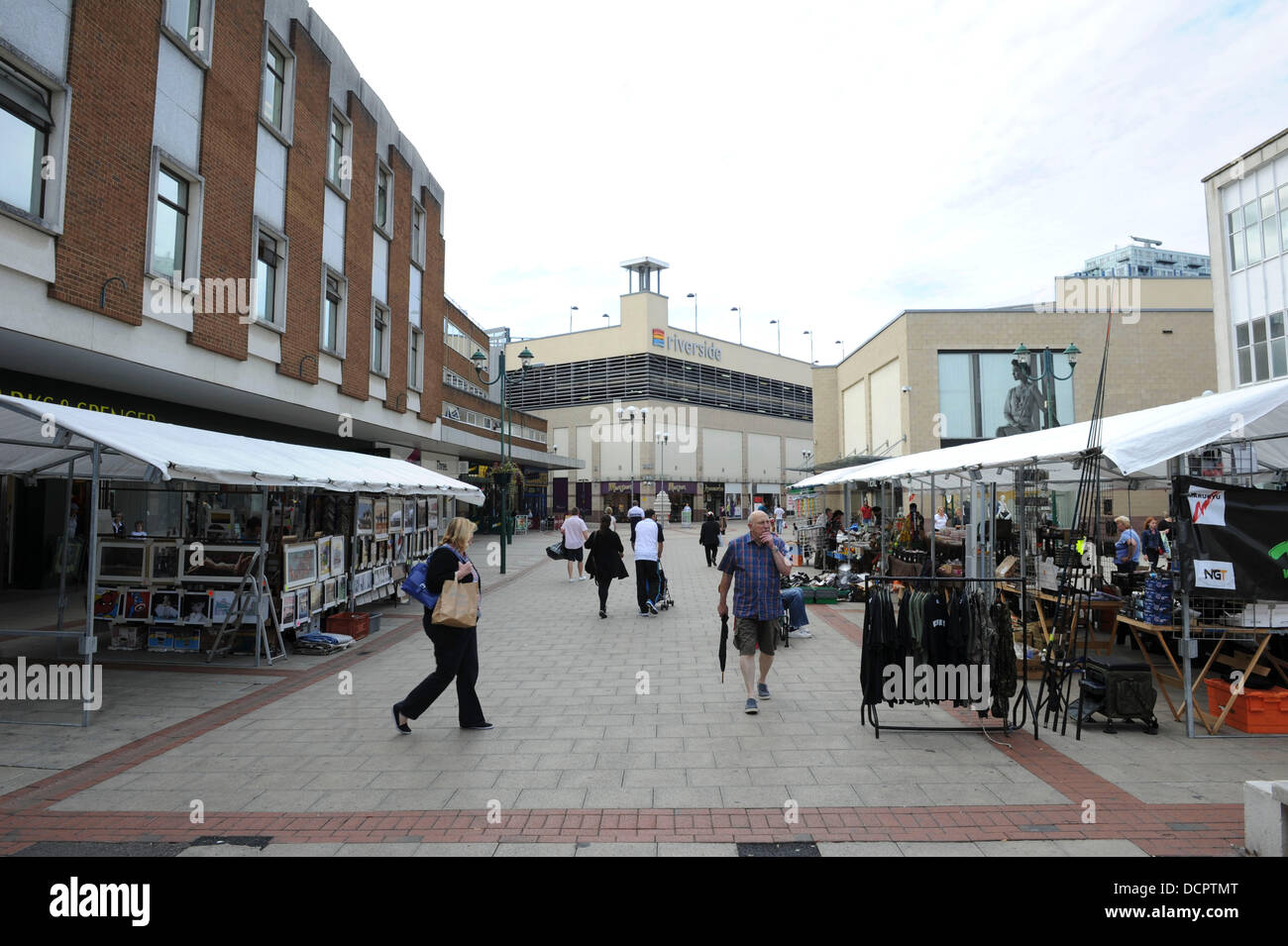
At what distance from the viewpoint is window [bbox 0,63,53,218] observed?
8992 millimetres

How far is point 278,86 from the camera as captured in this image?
15.4 metres

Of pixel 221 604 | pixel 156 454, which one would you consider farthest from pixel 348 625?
pixel 156 454

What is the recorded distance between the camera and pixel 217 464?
7.77 m

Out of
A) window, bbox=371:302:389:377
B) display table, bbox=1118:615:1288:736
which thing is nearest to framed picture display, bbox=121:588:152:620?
display table, bbox=1118:615:1288:736

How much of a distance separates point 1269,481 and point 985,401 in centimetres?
2652

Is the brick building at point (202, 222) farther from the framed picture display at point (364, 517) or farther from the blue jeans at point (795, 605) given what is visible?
the blue jeans at point (795, 605)

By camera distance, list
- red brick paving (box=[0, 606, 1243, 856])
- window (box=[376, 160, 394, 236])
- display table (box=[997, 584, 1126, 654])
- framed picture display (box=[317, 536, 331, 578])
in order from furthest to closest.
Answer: window (box=[376, 160, 394, 236]) < framed picture display (box=[317, 536, 331, 578]) < display table (box=[997, 584, 1126, 654]) < red brick paving (box=[0, 606, 1243, 856])

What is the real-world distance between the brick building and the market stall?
2130mm

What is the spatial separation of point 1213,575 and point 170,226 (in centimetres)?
1479

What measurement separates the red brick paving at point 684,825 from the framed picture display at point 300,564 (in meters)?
4.55

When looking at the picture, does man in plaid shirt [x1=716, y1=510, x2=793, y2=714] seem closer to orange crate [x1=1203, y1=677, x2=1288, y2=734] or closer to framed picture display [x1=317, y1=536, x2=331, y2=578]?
orange crate [x1=1203, y1=677, x2=1288, y2=734]

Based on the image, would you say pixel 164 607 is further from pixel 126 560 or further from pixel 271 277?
pixel 271 277

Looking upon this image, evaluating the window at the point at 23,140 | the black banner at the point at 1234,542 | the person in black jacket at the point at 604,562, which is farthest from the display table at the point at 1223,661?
the window at the point at 23,140
